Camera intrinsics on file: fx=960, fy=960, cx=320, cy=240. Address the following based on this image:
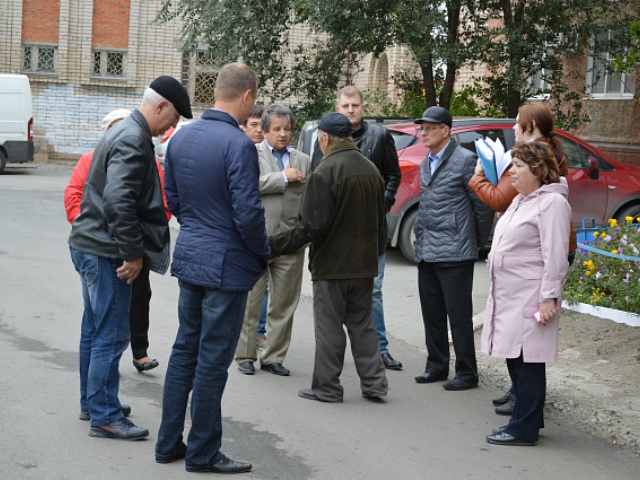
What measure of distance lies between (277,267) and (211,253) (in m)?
2.46

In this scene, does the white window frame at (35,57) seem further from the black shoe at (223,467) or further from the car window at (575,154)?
the black shoe at (223,467)

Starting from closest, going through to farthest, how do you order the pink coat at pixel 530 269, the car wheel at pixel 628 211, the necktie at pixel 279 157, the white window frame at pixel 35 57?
the pink coat at pixel 530 269 → the necktie at pixel 279 157 → the car wheel at pixel 628 211 → the white window frame at pixel 35 57

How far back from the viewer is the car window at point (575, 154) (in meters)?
13.0

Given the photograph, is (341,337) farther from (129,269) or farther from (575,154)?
(575,154)

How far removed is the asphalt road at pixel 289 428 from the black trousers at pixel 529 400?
4.4 inches

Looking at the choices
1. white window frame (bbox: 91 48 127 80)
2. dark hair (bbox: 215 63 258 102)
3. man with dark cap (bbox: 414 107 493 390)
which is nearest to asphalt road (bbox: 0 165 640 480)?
man with dark cap (bbox: 414 107 493 390)

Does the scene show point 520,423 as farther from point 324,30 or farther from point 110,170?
point 324,30

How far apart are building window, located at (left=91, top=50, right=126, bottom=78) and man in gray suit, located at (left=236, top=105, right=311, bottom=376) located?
81.2ft

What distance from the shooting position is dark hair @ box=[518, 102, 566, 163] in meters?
6.07

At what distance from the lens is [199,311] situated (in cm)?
491

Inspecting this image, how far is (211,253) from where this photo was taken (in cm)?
476

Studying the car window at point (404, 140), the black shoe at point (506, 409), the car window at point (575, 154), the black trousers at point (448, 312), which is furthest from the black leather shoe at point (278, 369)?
the car window at point (575, 154)

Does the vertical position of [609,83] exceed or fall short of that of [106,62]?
it falls short

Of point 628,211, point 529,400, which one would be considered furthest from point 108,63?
point 529,400
